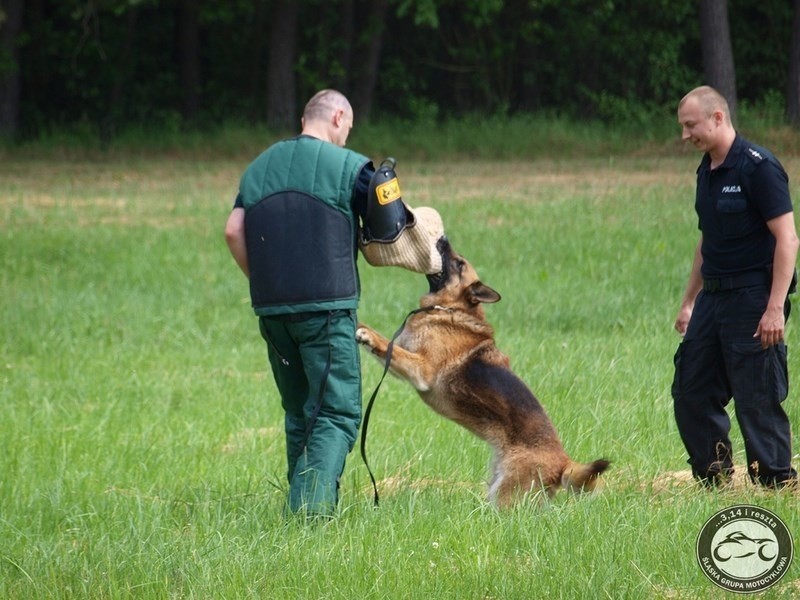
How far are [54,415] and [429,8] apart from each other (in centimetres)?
2069

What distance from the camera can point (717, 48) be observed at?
80.5 feet

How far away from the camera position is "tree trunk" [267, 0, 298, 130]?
29.3 metres

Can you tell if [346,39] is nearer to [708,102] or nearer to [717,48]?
[717,48]

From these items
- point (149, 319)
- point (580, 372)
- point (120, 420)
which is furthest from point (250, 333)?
point (580, 372)

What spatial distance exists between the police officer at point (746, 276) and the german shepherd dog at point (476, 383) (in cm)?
89

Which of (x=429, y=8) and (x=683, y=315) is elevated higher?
(x=429, y=8)

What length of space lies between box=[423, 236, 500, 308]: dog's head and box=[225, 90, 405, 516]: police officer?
31.4 inches

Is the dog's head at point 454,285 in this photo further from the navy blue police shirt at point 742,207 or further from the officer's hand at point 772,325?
the officer's hand at point 772,325

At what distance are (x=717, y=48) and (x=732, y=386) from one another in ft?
66.3

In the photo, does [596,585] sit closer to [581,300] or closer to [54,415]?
[54,415]

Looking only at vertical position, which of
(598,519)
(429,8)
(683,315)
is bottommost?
(598,519)

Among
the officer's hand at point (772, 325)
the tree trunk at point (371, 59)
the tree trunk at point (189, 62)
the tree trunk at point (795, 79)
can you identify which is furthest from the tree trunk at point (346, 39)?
the officer's hand at point (772, 325)

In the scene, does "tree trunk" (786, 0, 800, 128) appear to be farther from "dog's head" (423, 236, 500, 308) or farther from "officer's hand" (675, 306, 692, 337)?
"dog's head" (423, 236, 500, 308)

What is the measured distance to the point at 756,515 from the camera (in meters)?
4.58
